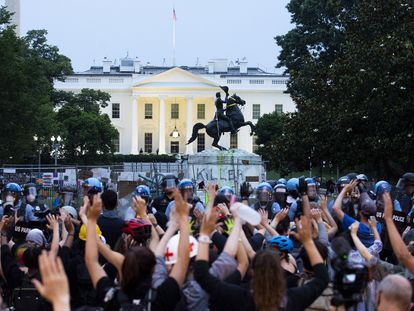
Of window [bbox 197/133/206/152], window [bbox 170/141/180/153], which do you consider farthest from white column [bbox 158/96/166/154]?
window [bbox 197/133/206/152]

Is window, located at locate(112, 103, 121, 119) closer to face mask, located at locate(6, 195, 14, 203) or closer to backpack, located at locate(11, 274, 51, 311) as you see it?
face mask, located at locate(6, 195, 14, 203)

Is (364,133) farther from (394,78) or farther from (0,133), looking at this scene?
(0,133)

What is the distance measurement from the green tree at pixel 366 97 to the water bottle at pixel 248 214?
2122cm

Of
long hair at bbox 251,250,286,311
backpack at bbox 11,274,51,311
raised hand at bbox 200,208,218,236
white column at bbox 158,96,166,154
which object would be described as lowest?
backpack at bbox 11,274,51,311

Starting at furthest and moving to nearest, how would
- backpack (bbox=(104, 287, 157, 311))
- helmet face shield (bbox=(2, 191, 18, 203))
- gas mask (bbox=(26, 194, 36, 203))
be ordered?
helmet face shield (bbox=(2, 191, 18, 203)) < gas mask (bbox=(26, 194, 36, 203)) < backpack (bbox=(104, 287, 157, 311))

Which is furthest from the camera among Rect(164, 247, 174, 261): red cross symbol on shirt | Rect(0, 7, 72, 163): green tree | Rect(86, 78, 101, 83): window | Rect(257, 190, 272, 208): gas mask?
Rect(86, 78, 101, 83): window

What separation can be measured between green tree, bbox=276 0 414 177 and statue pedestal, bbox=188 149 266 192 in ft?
6.87

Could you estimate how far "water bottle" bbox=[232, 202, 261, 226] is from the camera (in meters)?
4.99

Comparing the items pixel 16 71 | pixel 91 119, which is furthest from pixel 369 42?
pixel 91 119

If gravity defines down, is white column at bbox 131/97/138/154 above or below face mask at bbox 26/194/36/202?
above

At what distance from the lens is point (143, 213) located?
271 inches

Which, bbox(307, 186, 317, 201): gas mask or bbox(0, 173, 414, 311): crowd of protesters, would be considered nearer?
bbox(0, 173, 414, 311): crowd of protesters

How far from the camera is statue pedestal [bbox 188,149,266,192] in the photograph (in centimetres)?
3169

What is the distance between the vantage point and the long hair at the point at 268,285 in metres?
4.69
